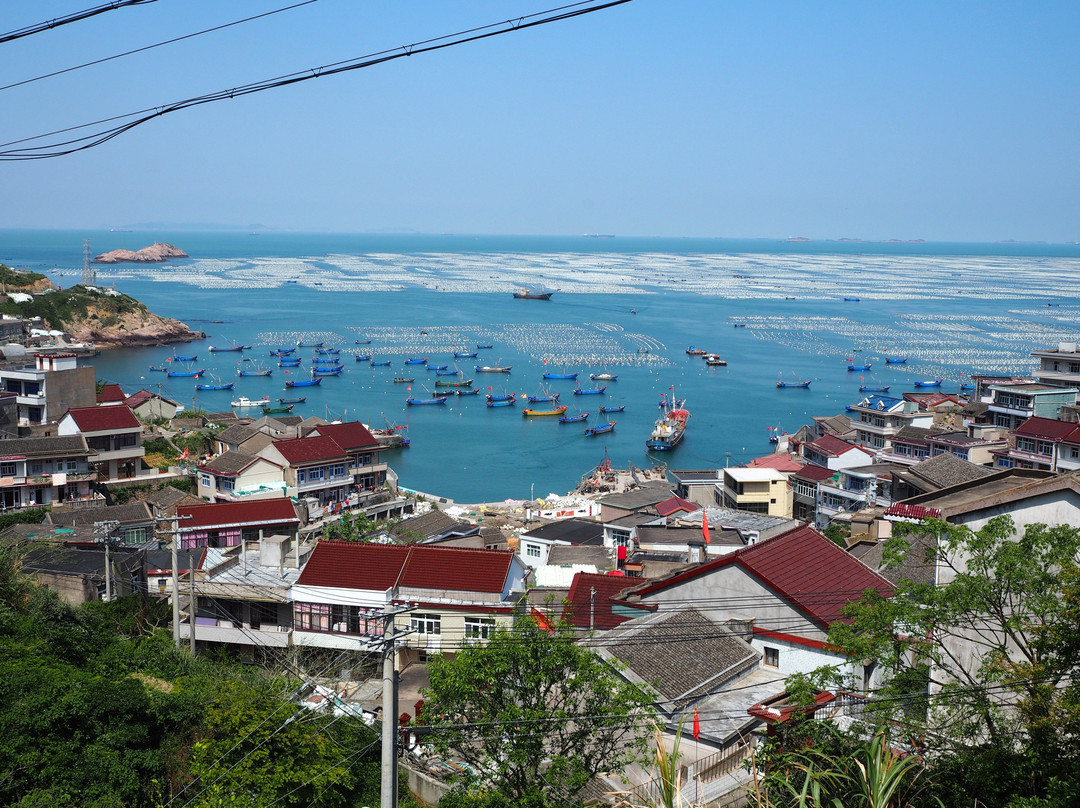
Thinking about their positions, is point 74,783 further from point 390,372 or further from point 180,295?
point 180,295

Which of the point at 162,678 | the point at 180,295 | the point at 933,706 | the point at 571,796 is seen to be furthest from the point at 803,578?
the point at 180,295

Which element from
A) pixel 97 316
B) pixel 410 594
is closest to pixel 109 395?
pixel 410 594

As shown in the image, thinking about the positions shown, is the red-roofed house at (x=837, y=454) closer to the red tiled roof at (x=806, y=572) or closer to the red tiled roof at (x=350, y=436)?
the red tiled roof at (x=350, y=436)

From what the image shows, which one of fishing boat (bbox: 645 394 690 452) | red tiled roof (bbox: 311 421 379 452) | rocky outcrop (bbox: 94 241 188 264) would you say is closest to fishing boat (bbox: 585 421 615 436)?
fishing boat (bbox: 645 394 690 452)

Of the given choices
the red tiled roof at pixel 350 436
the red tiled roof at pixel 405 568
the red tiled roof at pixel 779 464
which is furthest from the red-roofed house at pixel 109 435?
the red tiled roof at pixel 779 464

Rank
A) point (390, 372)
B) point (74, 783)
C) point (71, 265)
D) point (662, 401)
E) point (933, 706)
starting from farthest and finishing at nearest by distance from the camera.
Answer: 1. point (71, 265)
2. point (390, 372)
3. point (662, 401)
4. point (74, 783)
5. point (933, 706)
